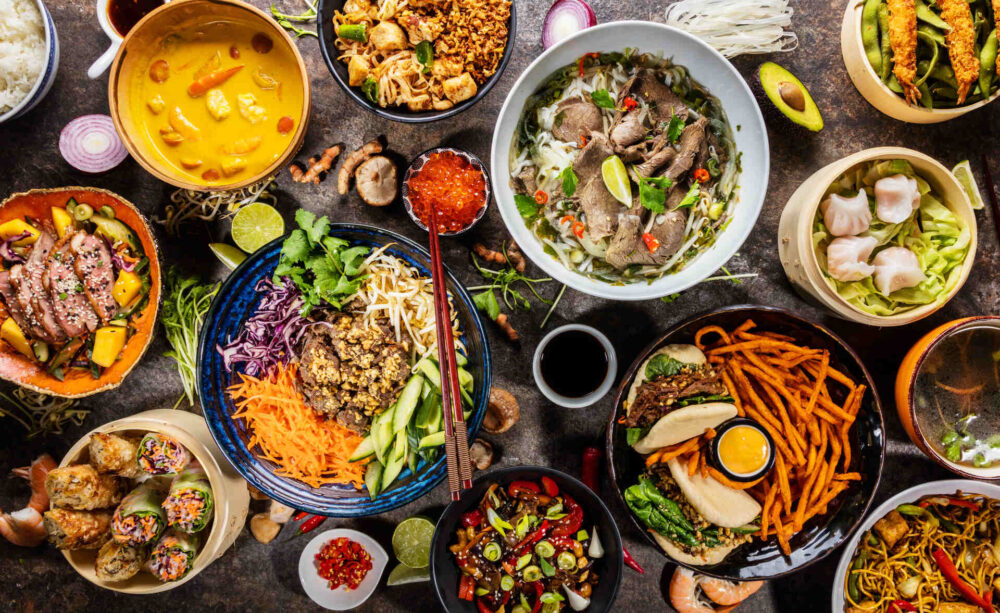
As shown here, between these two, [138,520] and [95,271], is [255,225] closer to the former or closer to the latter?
[95,271]

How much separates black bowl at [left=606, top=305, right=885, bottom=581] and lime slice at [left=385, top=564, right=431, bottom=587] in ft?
3.71

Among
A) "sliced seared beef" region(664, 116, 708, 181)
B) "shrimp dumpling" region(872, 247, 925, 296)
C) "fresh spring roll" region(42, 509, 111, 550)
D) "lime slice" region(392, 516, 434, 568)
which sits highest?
"sliced seared beef" region(664, 116, 708, 181)

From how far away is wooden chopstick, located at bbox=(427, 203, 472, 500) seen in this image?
218cm

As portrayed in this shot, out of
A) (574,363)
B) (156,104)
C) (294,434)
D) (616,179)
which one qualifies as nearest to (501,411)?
(574,363)

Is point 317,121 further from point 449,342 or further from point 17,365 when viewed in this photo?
point 17,365

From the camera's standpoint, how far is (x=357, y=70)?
2.39 m

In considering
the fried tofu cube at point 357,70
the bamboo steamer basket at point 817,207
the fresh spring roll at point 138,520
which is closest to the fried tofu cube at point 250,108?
the fried tofu cube at point 357,70

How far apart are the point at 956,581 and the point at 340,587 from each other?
9.45 feet

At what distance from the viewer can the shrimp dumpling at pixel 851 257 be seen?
2389mm

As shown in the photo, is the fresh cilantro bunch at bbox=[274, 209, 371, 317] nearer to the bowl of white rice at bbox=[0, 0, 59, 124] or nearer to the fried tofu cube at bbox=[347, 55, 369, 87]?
the fried tofu cube at bbox=[347, 55, 369, 87]

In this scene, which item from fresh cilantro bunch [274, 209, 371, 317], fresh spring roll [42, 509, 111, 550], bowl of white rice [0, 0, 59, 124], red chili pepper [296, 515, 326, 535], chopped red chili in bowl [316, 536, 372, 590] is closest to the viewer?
fresh cilantro bunch [274, 209, 371, 317]

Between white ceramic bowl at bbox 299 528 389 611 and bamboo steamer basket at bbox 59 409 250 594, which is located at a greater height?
bamboo steamer basket at bbox 59 409 250 594

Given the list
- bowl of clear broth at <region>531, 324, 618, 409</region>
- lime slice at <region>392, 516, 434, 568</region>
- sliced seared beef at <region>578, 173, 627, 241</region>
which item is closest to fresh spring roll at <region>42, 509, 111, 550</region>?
lime slice at <region>392, 516, 434, 568</region>

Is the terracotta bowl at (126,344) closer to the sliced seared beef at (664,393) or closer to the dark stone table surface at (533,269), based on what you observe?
the dark stone table surface at (533,269)
